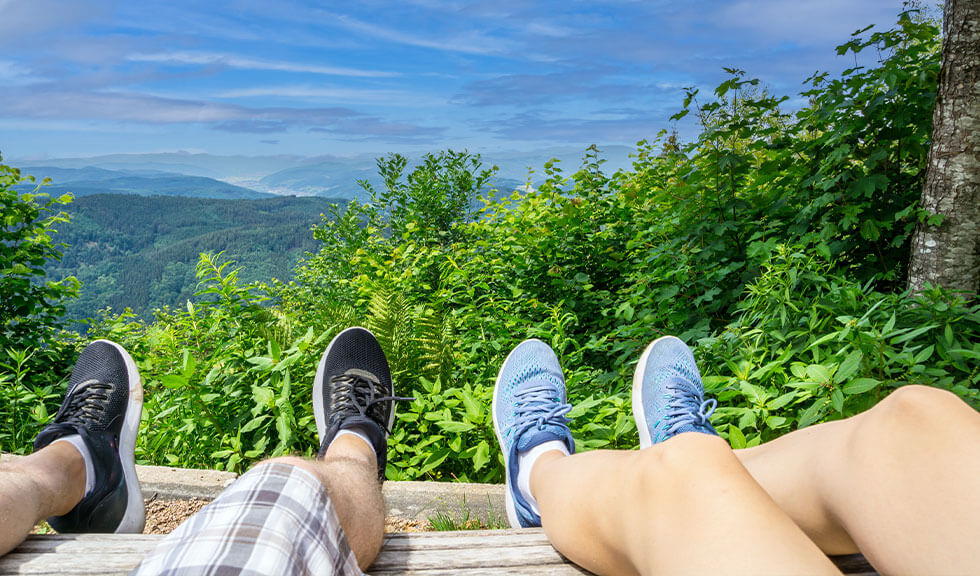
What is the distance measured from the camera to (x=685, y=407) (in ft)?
5.35

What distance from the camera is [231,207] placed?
109000 mm

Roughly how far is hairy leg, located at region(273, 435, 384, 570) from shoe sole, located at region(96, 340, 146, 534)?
30.3 inches

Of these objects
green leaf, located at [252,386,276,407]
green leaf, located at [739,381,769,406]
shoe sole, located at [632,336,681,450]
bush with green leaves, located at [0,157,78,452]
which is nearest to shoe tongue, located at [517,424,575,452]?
shoe sole, located at [632,336,681,450]

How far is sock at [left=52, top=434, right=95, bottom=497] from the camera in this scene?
1.55 m

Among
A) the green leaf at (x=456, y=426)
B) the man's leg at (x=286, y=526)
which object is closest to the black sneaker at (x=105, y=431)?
the man's leg at (x=286, y=526)

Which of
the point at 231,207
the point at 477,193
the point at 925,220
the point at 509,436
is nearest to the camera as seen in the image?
the point at 509,436

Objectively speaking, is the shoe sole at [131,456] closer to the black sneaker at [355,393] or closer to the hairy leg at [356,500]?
the black sneaker at [355,393]

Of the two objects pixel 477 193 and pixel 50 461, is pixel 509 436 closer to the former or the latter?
pixel 50 461

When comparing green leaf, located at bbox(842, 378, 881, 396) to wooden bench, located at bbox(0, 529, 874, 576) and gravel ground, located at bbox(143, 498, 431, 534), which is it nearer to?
wooden bench, located at bbox(0, 529, 874, 576)

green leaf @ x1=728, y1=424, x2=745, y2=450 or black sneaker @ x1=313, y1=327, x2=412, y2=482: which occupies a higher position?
black sneaker @ x1=313, y1=327, x2=412, y2=482

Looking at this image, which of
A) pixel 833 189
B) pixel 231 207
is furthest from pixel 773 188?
pixel 231 207

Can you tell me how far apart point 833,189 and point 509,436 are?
262 cm

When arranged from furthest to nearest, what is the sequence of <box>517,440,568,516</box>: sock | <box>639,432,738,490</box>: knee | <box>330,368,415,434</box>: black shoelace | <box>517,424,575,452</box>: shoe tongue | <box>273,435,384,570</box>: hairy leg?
<box>330,368,415,434</box>: black shoelace → <box>517,424,575,452</box>: shoe tongue → <box>517,440,568,516</box>: sock → <box>273,435,384,570</box>: hairy leg → <box>639,432,738,490</box>: knee

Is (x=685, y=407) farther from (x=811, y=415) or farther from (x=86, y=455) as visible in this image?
(x=86, y=455)
